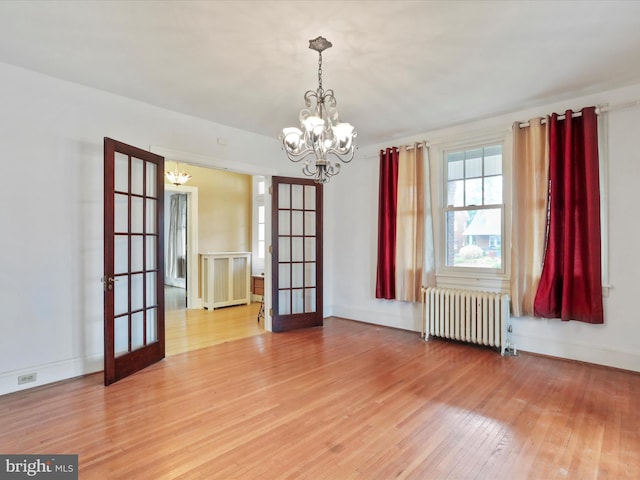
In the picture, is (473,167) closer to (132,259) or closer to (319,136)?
(319,136)

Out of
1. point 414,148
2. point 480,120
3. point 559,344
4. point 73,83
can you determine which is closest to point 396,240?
point 414,148

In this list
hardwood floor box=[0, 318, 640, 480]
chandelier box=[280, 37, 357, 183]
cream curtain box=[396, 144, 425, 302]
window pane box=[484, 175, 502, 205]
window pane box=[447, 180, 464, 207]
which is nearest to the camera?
hardwood floor box=[0, 318, 640, 480]

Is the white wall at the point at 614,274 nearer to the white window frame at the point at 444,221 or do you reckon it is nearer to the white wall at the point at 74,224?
the white wall at the point at 74,224

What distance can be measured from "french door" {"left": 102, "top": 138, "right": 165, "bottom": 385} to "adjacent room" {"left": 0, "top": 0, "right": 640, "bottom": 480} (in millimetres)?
28

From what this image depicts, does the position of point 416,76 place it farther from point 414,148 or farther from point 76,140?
point 76,140

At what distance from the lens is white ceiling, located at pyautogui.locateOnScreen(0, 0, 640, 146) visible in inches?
92.8

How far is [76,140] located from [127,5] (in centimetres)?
174

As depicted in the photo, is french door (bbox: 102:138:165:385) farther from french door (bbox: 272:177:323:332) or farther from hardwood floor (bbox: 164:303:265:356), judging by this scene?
french door (bbox: 272:177:323:332)

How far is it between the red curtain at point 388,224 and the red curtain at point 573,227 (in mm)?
1939

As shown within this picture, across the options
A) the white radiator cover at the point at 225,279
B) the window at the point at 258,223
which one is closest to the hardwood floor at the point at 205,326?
the white radiator cover at the point at 225,279

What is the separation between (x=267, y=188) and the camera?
17.7 feet

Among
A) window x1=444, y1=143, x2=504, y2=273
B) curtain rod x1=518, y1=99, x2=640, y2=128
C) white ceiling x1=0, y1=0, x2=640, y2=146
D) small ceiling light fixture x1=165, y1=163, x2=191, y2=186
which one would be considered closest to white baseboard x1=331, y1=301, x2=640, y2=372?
window x1=444, y1=143, x2=504, y2=273

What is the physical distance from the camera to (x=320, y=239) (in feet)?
18.6

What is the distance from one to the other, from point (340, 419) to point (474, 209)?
3.31 m
